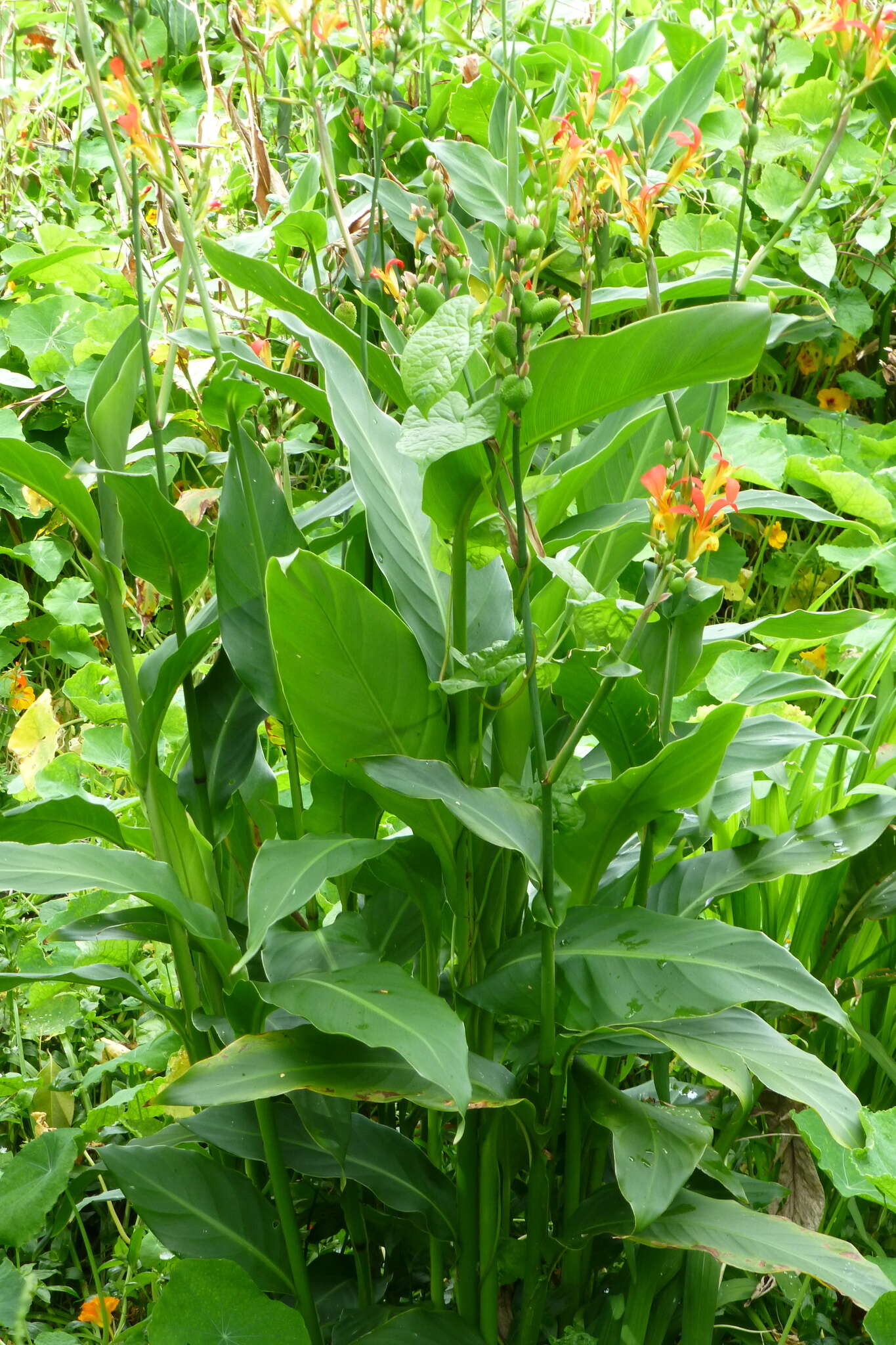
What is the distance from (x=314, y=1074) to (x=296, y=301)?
60 centimetres

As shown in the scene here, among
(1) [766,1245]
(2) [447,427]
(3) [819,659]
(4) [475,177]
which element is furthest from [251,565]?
(3) [819,659]

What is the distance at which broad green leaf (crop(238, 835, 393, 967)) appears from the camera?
0.75 meters

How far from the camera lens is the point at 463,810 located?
0.78 m

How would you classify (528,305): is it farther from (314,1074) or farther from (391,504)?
(314,1074)

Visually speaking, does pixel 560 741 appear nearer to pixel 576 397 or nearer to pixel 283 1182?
pixel 576 397

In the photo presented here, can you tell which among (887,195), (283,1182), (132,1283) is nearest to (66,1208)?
(132,1283)

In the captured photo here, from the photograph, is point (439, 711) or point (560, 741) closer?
point (439, 711)

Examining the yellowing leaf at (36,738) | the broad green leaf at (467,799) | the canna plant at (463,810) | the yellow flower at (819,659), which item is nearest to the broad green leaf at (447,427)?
the canna plant at (463,810)

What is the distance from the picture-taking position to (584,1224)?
0.92 m

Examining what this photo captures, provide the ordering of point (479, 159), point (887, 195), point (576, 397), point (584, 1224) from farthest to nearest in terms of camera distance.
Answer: point (887, 195) < point (479, 159) < point (584, 1224) < point (576, 397)

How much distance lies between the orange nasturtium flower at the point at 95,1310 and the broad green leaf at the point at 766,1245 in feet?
2.00

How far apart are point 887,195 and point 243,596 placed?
201 centimetres

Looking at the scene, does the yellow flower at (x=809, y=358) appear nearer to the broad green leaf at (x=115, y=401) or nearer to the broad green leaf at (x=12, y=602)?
the broad green leaf at (x=12, y=602)

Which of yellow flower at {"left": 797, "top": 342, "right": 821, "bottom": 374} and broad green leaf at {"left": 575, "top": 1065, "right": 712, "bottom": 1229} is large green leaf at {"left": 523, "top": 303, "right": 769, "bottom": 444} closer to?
broad green leaf at {"left": 575, "top": 1065, "right": 712, "bottom": 1229}
